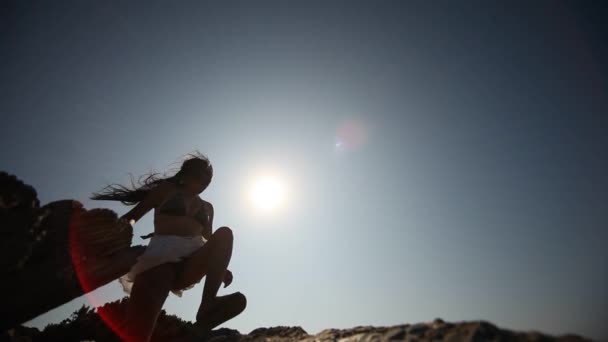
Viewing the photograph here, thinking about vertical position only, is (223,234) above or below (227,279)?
above

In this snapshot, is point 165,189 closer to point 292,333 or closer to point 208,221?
point 208,221

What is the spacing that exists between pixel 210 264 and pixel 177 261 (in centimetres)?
35

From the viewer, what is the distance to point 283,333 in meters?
2.79

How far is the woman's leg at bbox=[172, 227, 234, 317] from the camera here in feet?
9.98

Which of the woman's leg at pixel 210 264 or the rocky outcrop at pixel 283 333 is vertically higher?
the woman's leg at pixel 210 264

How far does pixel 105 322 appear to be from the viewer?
393 centimetres

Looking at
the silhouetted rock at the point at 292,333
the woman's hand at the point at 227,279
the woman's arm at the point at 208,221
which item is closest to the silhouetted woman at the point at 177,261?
the woman's arm at the point at 208,221

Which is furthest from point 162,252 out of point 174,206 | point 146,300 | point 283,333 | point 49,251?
point 283,333

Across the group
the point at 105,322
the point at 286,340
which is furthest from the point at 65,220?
the point at 105,322

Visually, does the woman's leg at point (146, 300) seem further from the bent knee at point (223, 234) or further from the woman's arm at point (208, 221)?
the woman's arm at point (208, 221)

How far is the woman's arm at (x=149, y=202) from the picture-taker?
3143 mm

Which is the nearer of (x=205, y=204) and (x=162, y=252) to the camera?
(x=162, y=252)

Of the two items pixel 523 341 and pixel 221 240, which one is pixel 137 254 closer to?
pixel 221 240

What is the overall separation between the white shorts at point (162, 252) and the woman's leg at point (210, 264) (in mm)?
122
